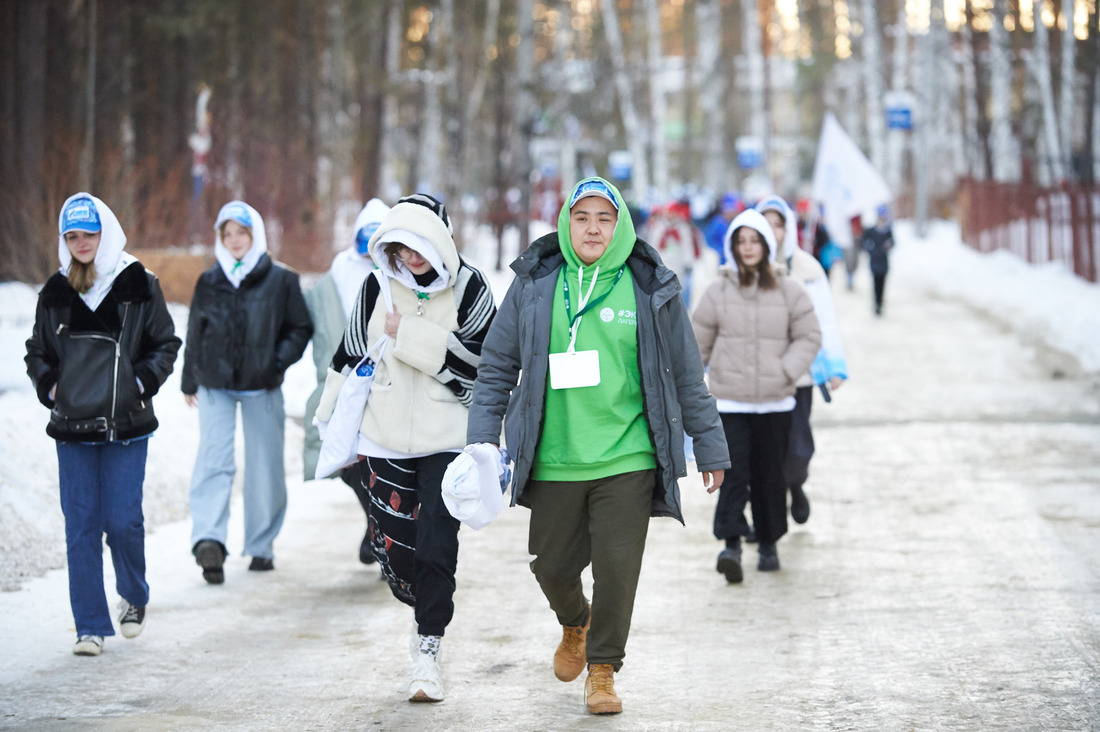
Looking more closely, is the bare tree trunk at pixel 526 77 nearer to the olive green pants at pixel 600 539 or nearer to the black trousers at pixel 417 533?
the black trousers at pixel 417 533

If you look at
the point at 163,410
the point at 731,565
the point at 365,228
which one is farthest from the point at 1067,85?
the point at 365,228

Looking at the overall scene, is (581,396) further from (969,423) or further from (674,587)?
(969,423)

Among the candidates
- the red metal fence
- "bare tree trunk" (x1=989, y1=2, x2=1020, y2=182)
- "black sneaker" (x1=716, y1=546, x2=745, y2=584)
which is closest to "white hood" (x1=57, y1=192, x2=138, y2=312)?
"black sneaker" (x1=716, y1=546, x2=745, y2=584)

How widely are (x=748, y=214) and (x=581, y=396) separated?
9.42ft

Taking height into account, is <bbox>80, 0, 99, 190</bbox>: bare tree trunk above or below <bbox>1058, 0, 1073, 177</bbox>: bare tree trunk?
below

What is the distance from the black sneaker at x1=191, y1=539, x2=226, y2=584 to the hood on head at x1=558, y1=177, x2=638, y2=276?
10.5ft

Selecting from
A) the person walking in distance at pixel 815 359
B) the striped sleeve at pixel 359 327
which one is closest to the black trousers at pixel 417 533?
the striped sleeve at pixel 359 327

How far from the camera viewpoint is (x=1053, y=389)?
14.6m

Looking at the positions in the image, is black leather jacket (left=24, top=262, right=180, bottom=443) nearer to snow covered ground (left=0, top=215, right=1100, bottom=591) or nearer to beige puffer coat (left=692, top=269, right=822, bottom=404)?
snow covered ground (left=0, top=215, right=1100, bottom=591)

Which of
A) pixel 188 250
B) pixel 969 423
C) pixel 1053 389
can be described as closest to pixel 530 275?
pixel 969 423

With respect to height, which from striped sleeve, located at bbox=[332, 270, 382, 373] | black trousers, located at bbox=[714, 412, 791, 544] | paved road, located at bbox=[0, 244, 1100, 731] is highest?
striped sleeve, located at bbox=[332, 270, 382, 373]

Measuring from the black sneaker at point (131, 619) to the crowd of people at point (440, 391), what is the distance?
0.01 meters

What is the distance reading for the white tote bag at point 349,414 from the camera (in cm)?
610

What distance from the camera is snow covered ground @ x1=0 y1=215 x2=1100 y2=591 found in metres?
8.16
